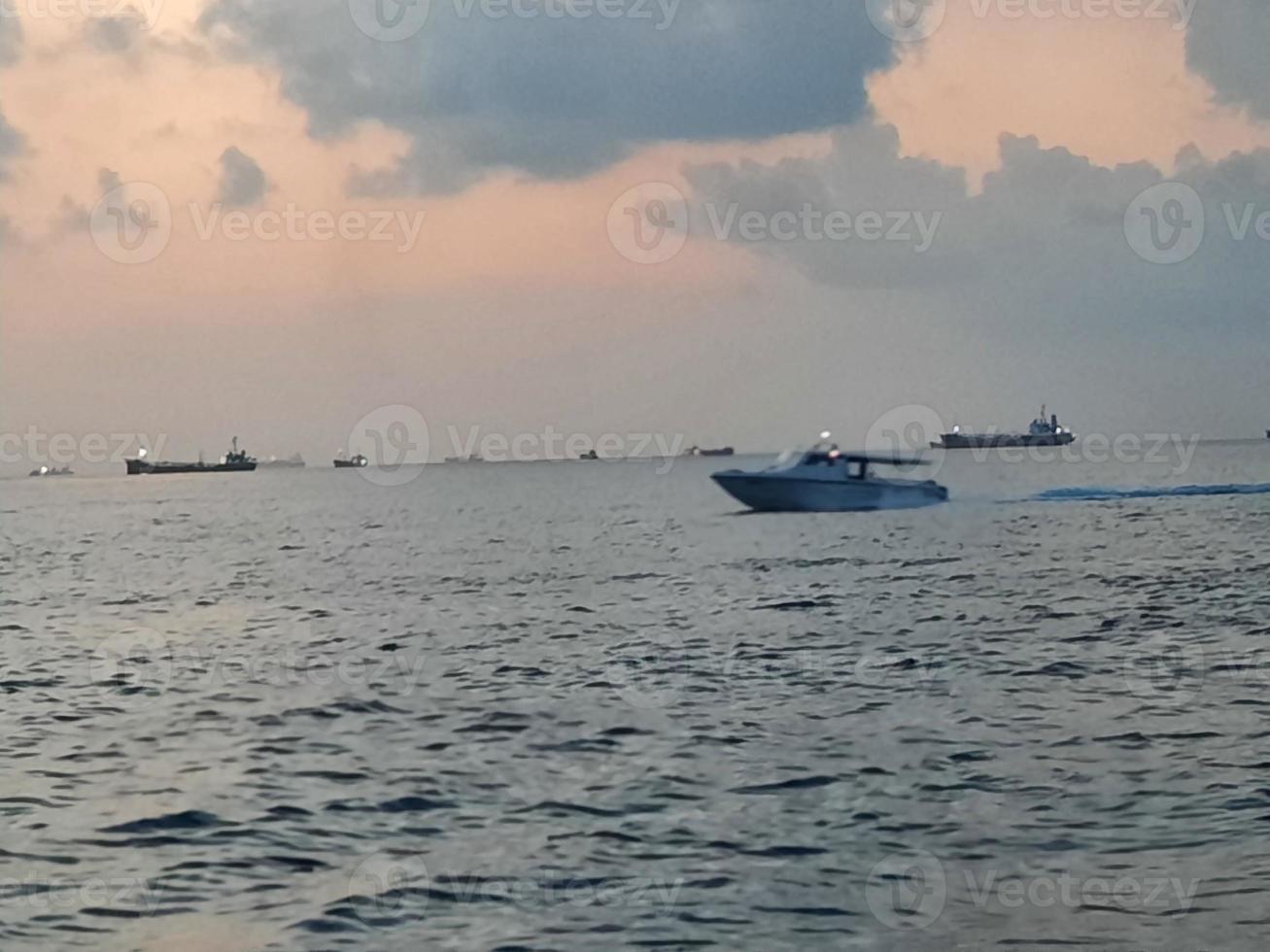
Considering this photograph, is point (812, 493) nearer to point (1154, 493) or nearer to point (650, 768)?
point (1154, 493)

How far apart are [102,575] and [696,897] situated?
49841 millimetres

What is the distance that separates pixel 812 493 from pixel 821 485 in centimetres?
85

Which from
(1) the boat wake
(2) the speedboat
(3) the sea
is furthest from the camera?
(1) the boat wake

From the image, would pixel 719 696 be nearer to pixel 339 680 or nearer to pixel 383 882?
pixel 339 680

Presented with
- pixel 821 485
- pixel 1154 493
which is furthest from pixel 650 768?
pixel 1154 493

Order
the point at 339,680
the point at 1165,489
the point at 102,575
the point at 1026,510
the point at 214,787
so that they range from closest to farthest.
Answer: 1. the point at 214,787
2. the point at 339,680
3. the point at 102,575
4. the point at 1026,510
5. the point at 1165,489

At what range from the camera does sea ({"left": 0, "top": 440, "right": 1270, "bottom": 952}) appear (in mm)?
12766

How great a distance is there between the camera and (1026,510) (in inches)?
3910

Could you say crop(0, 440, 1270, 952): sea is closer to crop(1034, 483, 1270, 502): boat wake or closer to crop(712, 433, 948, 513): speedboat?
crop(712, 433, 948, 513): speedboat

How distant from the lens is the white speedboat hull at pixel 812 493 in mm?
77938

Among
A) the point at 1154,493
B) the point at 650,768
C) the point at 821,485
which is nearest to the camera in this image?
the point at 650,768

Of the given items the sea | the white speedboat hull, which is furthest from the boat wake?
the sea

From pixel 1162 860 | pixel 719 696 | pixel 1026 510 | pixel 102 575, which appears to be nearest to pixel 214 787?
pixel 719 696

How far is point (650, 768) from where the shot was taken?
18.6 metres
